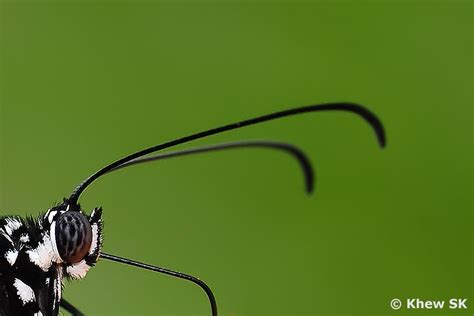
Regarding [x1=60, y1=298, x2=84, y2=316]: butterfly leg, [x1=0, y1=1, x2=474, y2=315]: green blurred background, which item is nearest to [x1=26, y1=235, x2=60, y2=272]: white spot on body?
[x1=60, y1=298, x2=84, y2=316]: butterfly leg

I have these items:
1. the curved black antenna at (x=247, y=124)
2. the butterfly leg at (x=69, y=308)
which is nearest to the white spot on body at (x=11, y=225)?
the curved black antenna at (x=247, y=124)

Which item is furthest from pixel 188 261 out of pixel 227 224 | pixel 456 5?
pixel 456 5

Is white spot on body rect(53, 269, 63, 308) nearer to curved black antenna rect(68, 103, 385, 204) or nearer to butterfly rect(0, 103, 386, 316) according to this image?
butterfly rect(0, 103, 386, 316)

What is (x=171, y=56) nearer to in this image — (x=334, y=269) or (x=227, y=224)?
(x=227, y=224)

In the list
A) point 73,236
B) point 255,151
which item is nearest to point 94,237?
point 73,236

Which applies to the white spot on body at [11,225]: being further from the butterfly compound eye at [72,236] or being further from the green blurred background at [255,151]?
the green blurred background at [255,151]
